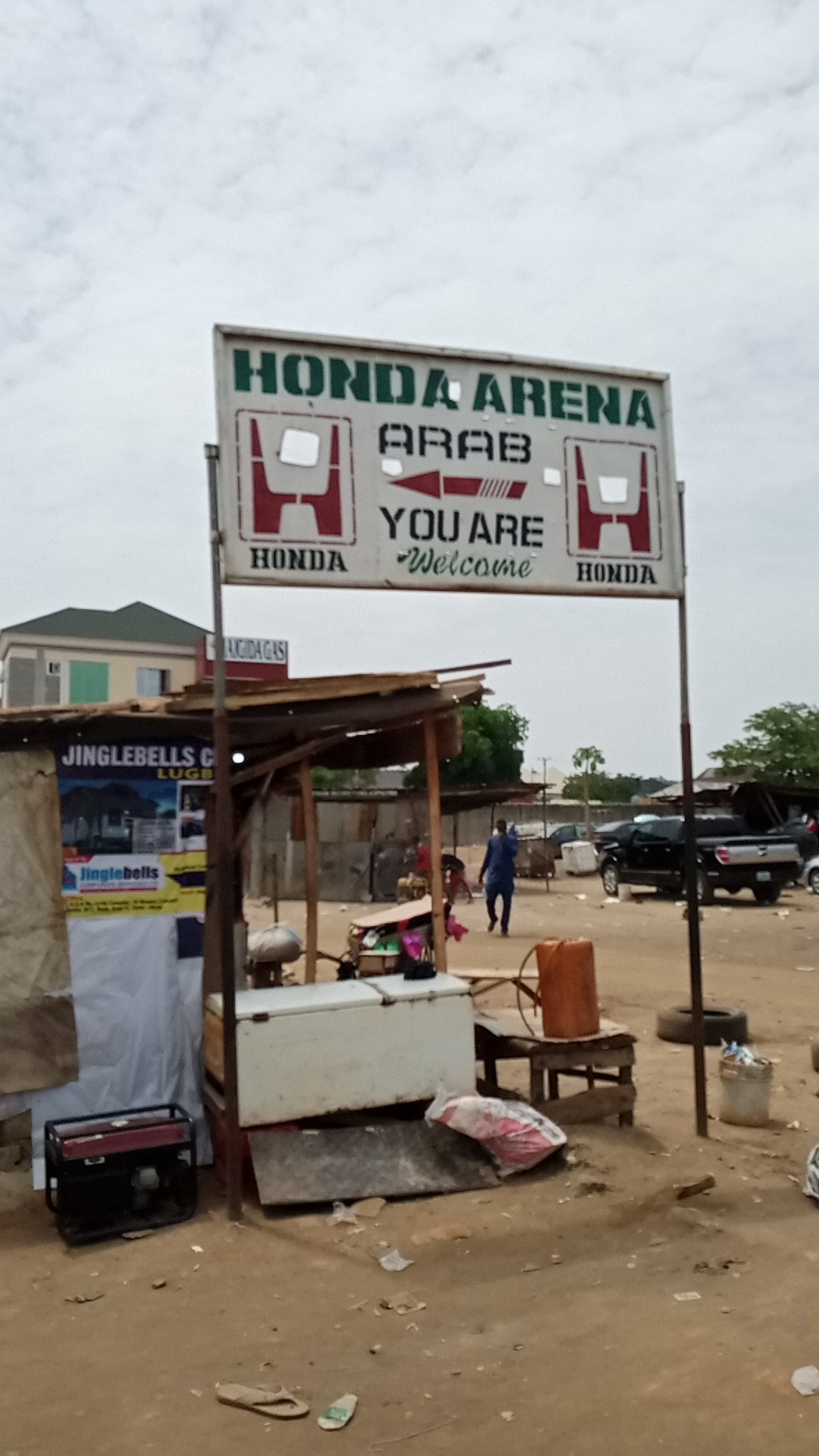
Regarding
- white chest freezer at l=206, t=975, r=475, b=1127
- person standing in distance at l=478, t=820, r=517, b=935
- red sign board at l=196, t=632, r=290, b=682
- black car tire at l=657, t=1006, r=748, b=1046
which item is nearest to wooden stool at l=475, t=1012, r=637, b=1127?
white chest freezer at l=206, t=975, r=475, b=1127

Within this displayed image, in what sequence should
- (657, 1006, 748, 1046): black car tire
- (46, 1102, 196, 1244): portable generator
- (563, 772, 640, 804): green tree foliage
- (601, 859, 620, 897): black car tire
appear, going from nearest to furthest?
(46, 1102, 196, 1244): portable generator
(657, 1006, 748, 1046): black car tire
(601, 859, 620, 897): black car tire
(563, 772, 640, 804): green tree foliage

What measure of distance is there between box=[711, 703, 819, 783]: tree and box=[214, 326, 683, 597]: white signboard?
3973 cm

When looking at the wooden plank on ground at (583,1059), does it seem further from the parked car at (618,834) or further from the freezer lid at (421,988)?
the parked car at (618,834)

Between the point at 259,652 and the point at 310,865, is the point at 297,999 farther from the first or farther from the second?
the point at 259,652

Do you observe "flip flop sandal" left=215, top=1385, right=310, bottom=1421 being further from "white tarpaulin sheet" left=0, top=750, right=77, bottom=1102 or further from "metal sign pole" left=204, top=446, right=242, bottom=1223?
"white tarpaulin sheet" left=0, top=750, right=77, bottom=1102

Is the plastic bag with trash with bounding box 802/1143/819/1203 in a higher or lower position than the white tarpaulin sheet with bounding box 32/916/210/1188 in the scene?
lower

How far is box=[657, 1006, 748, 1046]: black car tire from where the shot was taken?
1002 cm

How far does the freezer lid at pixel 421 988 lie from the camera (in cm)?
693

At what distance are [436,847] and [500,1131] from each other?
178 centimetres

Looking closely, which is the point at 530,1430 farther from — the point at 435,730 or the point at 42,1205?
the point at 435,730

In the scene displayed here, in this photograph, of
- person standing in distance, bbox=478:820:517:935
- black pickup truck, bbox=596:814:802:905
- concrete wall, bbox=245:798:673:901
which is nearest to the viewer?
person standing in distance, bbox=478:820:517:935

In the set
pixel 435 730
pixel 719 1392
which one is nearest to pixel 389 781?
pixel 435 730

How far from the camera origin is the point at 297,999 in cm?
688

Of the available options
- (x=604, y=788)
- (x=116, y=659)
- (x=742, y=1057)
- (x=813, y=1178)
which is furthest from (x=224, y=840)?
(x=604, y=788)
